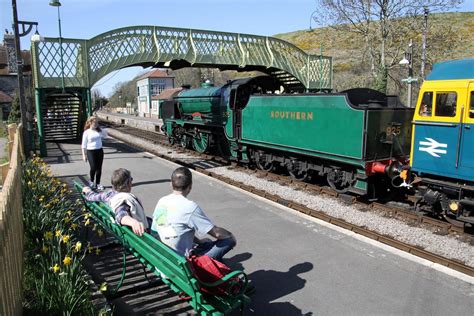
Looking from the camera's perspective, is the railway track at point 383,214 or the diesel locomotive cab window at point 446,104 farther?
the diesel locomotive cab window at point 446,104

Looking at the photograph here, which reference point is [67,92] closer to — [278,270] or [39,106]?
[39,106]

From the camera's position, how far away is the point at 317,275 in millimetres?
4895

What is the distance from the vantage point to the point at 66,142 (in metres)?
18.9

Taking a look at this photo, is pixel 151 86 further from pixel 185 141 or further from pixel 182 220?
pixel 182 220

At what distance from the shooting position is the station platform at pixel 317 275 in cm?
416

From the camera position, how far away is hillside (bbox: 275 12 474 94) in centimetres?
2647

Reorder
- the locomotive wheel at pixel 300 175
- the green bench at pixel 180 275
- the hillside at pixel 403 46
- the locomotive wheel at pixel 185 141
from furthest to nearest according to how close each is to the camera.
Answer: the hillside at pixel 403 46
the locomotive wheel at pixel 185 141
the locomotive wheel at pixel 300 175
the green bench at pixel 180 275

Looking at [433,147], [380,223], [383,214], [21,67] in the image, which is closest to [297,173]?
[383,214]

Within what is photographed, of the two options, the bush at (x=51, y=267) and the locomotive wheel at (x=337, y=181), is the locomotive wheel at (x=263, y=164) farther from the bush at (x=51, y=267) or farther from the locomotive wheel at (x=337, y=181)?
the bush at (x=51, y=267)

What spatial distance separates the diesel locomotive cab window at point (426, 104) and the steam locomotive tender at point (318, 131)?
A: 41.4 inches

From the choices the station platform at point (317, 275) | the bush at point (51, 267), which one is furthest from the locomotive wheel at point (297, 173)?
the bush at point (51, 267)

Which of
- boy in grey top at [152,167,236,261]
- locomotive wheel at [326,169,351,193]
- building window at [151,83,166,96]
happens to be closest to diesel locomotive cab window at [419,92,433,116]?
locomotive wheel at [326,169,351,193]

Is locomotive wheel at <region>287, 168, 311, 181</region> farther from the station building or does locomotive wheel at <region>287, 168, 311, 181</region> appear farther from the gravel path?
the station building

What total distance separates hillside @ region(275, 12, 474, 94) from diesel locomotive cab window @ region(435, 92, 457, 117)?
1801cm
